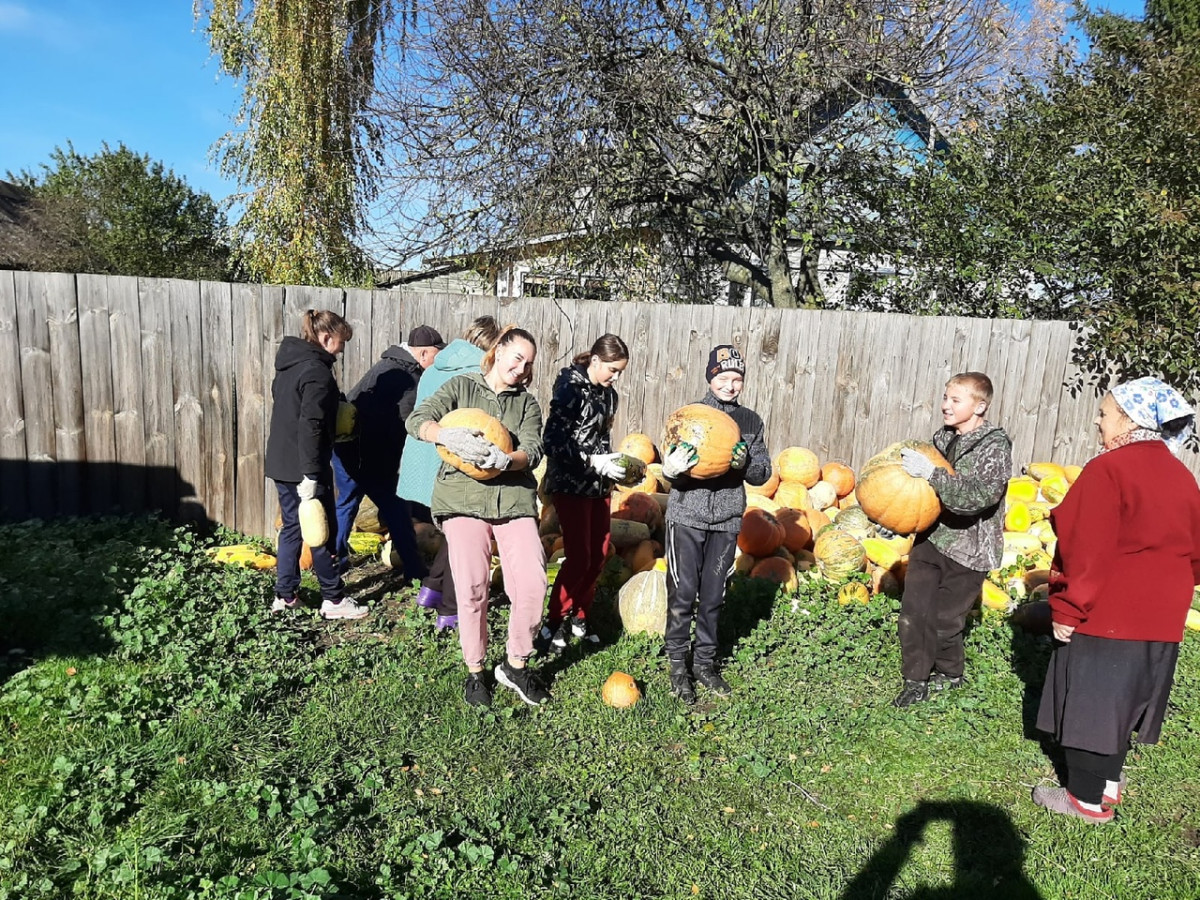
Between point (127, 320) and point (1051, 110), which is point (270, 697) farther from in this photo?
point (1051, 110)

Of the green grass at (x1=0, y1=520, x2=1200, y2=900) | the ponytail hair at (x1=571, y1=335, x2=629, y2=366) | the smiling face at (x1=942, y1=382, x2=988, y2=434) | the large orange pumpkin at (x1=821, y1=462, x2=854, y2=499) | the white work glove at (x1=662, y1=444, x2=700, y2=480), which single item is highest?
the ponytail hair at (x1=571, y1=335, x2=629, y2=366)

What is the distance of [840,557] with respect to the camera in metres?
6.19

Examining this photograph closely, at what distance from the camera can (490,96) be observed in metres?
9.30

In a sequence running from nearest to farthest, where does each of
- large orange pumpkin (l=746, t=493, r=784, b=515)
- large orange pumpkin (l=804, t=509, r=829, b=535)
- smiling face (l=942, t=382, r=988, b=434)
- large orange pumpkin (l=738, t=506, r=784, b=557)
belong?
smiling face (l=942, t=382, r=988, b=434) < large orange pumpkin (l=738, t=506, r=784, b=557) < large orange pumpkin (l=746, t=493, r=784, b=515) < large orange pumpkin (l=804, t=509, r=829, b=535)

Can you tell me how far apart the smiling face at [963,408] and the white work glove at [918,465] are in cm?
32

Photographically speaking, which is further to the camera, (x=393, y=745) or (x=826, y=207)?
(x=826, y=207)

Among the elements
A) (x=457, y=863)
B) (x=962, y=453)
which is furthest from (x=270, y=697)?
(x=962, y=453)

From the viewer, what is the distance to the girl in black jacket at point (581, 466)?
4582 mm

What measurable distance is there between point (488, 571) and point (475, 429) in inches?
31.2

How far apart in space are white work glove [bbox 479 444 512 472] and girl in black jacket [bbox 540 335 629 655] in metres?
0.70

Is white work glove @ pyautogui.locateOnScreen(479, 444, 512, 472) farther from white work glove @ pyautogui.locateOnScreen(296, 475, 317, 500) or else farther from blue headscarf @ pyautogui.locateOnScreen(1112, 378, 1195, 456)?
blue headscarf @ pyautogui.locateOnScreen(1112, 378, 1195, 456)

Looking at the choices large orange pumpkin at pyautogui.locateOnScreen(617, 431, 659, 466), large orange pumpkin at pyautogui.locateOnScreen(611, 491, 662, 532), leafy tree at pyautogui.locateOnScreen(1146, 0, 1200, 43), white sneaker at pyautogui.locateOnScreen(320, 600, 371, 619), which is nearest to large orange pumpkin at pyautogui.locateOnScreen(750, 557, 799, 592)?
large orange pumpkin at pyautogui.locateOnScreen(611, 491, 662, 532)

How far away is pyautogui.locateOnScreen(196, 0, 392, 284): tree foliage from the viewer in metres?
13.9

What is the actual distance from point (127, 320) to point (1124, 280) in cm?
948
